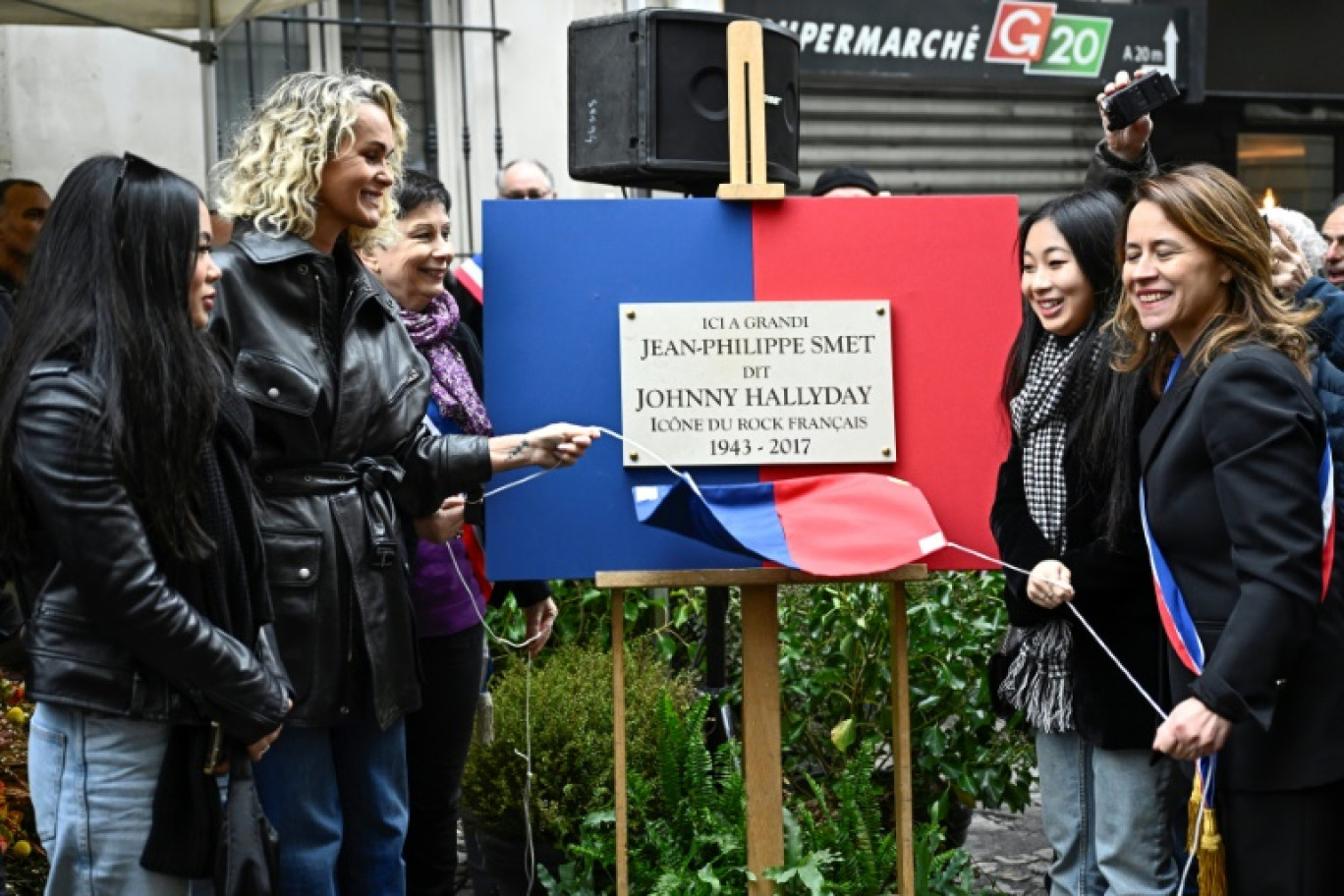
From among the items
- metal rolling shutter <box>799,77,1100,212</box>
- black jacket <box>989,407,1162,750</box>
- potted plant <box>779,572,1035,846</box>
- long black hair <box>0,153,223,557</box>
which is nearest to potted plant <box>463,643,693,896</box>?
potted plant <box>779,572,1035,846</box>

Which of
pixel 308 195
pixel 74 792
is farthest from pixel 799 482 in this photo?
pixel 74 792

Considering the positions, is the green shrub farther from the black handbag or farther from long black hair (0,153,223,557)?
long black hair (0,153,223,557)

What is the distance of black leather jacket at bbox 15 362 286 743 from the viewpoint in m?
2.72

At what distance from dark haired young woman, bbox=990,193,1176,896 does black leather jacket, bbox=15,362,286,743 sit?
1718 mm

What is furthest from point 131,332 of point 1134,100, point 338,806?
point 1134,100

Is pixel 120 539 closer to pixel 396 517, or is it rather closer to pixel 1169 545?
pixel 396 517

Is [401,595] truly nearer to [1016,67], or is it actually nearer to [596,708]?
[596,708]

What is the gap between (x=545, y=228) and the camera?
3.98 meters

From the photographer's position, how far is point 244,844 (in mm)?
2891

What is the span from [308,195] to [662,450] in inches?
37.6

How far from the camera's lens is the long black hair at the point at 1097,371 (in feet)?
11.7

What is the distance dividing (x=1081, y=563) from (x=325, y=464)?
153 cm

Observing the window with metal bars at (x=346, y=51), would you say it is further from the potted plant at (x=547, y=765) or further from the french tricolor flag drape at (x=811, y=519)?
the french tricolor flag drape at (x=811, y=519)

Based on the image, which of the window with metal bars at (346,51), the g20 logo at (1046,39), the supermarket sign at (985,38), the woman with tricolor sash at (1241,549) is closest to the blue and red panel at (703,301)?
the woman with tricolor sash at (1241,549)
